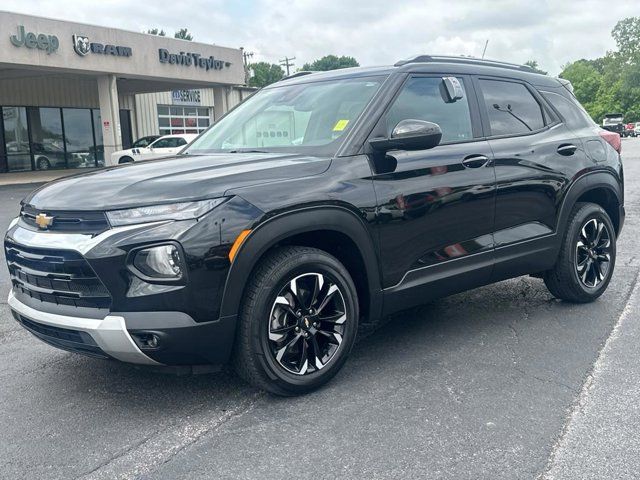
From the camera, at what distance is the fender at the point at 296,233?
3111mm

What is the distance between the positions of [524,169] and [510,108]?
529 millimetres

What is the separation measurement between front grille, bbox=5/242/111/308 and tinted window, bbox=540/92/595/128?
3.84m

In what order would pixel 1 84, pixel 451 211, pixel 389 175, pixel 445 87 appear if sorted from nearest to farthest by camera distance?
pixel 389 175, pixel 451 211, pixel 445 87, pixel 1 84

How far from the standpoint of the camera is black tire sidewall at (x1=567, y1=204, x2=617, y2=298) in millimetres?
4977

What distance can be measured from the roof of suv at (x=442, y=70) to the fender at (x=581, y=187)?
2.82 ft

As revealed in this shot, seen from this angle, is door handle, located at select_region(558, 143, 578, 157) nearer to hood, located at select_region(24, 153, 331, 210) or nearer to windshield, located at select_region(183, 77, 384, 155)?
windshield, located at select_region(183, 77, 384, 155)

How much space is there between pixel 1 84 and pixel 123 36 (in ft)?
19.2

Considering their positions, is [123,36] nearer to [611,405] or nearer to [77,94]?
[77,94]

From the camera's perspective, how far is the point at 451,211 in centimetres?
404

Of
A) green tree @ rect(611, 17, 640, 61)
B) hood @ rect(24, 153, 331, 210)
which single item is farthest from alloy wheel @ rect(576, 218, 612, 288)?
green tree @ rect(611, 17, 640, 61)

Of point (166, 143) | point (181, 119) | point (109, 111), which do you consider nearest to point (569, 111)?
point (166, 143)

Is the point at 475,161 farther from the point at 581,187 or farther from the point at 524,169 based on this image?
the point at 581,187

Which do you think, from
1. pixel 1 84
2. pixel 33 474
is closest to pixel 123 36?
pixel 1 84

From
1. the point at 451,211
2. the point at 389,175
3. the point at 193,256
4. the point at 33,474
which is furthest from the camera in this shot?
the point at 451,211
